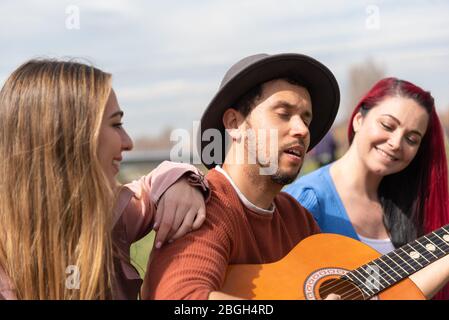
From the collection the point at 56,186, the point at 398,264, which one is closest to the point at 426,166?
the point at 398,264

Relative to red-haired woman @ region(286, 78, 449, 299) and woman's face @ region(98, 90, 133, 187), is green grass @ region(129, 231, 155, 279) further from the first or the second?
woman's face @ region(98, 90, 133, 187)

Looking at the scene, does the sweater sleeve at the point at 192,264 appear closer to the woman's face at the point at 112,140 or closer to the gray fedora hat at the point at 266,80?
the woman's face at the point at 112,140

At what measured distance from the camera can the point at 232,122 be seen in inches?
109

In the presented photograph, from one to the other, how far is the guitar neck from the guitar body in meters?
0.03


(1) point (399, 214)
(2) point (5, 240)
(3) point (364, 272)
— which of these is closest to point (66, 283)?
(2) point (5, 240)

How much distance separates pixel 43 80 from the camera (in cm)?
220

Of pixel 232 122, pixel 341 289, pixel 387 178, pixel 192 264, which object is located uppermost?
pixel 232 122

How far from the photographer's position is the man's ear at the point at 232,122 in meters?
2.72

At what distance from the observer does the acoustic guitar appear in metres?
2.40

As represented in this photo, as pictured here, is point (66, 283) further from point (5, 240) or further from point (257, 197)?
point (257, 197)

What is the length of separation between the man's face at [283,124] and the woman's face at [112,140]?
57 centimetres

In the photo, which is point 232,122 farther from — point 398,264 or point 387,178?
point 387,178

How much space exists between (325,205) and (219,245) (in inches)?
47.1

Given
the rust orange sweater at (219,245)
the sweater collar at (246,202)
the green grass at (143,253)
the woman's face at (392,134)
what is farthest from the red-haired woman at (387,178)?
Result: the green grass at (143,253)
